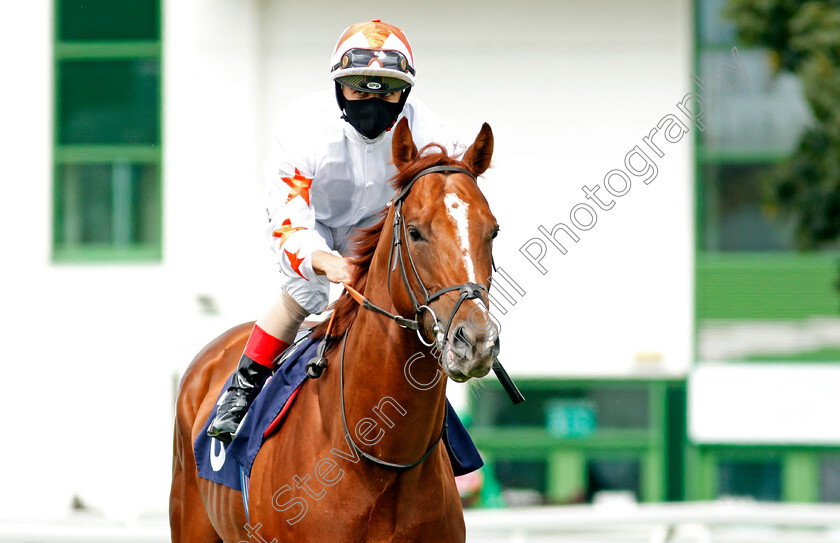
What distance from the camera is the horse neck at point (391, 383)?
3033 mm

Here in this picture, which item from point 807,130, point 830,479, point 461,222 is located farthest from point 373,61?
point 830,479

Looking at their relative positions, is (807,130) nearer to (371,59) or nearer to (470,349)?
(371,59)

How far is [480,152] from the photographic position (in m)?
3.18

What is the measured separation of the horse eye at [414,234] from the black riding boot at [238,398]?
1.14 m

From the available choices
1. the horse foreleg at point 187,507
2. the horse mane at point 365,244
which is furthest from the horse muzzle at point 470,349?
the horse foreleg at point 187,507

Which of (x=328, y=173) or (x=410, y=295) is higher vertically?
(x=328, y=173)

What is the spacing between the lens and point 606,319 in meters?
10.0

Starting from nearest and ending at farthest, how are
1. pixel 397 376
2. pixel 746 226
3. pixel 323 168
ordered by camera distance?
1. pixel 397 376
2. pixel 323 168
3. pixel 746 226

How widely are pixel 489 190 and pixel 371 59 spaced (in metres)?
6.60

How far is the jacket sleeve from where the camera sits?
334 centimetres

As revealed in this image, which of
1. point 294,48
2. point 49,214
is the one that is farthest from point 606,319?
point 49,214

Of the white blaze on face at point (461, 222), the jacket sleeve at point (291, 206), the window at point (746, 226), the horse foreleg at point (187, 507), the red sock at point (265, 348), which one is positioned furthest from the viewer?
the window at point (746, 226)

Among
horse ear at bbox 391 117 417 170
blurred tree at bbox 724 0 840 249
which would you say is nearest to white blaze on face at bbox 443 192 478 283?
horse ear at bbox 391 117 417 170

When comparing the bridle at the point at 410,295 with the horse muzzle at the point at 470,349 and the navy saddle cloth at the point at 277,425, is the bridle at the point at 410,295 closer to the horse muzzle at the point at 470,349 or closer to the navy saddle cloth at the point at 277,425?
the horse muzzle at the point at 470,349
